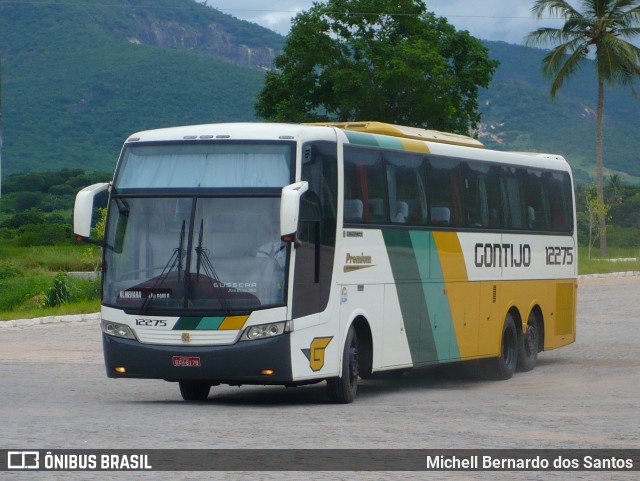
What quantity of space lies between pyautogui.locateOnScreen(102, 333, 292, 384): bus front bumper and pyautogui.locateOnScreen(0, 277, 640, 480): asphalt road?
366mm

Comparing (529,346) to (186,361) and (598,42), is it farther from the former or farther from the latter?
(598,42)

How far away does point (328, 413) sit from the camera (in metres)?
13.2

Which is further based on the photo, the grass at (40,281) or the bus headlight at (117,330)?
the grass at (40,281)

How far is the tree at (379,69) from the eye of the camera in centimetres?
6075

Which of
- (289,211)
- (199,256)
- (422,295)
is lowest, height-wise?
(422,295)

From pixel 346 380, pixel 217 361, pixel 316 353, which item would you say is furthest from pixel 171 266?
pixel 346 380

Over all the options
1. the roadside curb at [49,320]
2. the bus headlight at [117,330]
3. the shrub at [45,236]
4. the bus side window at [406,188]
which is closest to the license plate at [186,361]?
the bus headlight at [117,330]

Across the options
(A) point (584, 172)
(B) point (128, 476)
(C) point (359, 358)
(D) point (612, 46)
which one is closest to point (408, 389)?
(C) point (359, 358)

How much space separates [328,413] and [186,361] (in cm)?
161

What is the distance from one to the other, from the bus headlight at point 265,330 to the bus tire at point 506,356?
655cm

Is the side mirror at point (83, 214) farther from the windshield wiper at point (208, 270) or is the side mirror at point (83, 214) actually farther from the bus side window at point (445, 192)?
the bus side window at point (445, 192)

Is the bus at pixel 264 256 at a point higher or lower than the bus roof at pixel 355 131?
lower

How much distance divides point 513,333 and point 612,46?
150ft

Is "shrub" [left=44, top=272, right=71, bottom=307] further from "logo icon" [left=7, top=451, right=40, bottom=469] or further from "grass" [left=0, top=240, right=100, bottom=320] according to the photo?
"logo icon" [left=7, top=451, right=40, bottom=469]
